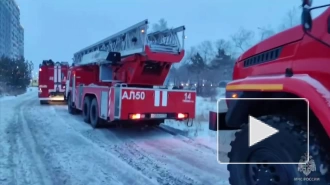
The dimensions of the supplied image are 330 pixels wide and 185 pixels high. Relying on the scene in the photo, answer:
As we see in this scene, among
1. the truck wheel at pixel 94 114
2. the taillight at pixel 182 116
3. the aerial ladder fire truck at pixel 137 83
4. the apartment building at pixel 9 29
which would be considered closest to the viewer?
the aerial ladder fire truck at pixel 137 83

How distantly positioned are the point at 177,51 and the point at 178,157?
12.6ft

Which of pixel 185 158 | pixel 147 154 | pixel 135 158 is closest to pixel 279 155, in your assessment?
pixel 185 158

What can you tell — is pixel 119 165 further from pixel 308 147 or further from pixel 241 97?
pixel 308 147

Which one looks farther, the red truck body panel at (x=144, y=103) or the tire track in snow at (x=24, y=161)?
the red truck body panel at (x=144, y=103)

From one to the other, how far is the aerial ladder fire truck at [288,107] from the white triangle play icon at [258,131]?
0.02 metres

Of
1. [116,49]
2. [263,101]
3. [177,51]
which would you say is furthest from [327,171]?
[116,49]

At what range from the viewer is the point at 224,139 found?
729cm

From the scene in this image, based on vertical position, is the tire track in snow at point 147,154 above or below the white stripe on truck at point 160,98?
below

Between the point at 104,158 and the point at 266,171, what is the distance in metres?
3.67

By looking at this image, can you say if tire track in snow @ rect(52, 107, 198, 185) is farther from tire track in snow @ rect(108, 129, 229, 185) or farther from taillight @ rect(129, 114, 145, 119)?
taillight @ rect(129, 114, 145, 119)

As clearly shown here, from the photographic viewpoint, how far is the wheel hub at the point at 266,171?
2.69 meters

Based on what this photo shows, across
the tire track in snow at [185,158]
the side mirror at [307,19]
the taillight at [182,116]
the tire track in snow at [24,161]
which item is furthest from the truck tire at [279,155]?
the taillight at [182,116]
